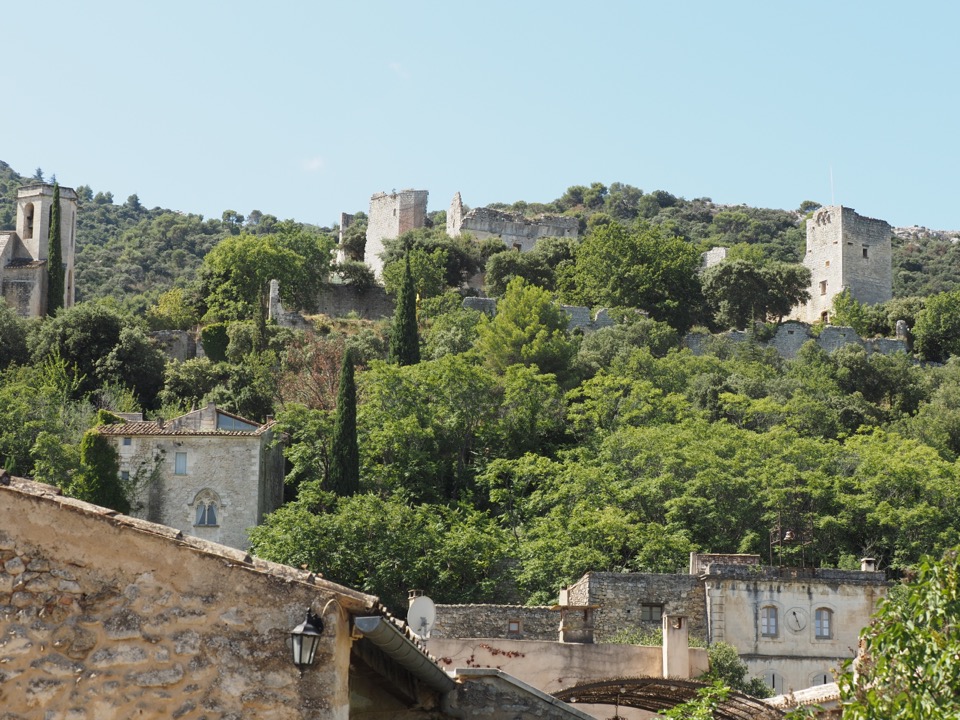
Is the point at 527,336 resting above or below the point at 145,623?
above

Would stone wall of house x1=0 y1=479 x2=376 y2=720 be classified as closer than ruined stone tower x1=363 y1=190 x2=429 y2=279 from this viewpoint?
Yes

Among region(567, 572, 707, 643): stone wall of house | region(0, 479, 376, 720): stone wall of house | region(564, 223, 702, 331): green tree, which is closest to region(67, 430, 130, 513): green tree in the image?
region(567, 572, 707, 643): stone wall of house

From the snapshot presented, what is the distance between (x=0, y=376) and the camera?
185ft

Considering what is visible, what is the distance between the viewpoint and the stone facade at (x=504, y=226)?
83.0 metres

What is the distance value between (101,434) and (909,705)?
40637mm

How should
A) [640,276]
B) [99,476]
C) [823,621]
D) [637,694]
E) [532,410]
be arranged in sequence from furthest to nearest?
[640,276] < [532,410] < [99,476] < [823,621] < [637,694]

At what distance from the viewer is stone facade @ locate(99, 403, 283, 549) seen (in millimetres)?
46688

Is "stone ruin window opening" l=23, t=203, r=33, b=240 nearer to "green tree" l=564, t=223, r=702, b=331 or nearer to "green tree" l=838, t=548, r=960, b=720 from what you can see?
"green tree" l=564, t=223, r=702, b=331

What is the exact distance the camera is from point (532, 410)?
52.3 metres

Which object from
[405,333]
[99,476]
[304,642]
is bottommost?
[304,642]

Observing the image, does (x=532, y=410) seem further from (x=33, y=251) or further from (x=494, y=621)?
(x=33, y=251)

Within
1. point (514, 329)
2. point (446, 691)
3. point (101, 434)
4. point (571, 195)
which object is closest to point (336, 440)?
point (101, 434)

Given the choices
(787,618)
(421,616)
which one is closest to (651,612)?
(787,618)

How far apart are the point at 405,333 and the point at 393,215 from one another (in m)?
27.0
